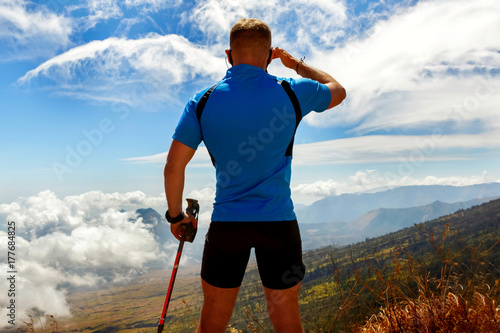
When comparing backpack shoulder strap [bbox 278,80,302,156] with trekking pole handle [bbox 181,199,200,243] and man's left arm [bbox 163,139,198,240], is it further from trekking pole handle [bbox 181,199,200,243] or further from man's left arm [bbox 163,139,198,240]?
trekking pole handle [bbox 181,199,200,243]

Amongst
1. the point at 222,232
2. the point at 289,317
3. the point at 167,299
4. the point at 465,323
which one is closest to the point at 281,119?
the point at 222,232

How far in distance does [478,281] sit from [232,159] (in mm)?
3235

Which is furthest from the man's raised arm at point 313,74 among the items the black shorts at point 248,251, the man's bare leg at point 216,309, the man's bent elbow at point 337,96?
the man's bare leg at point 216,309

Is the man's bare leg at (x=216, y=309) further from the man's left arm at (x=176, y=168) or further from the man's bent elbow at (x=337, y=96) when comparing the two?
the man's bent elbow at (x=337, y=96)

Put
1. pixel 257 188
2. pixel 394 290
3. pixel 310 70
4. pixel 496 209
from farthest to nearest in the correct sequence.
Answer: pixel 496 209, pixel 394 290, pixel 310 70, pixel 257 188

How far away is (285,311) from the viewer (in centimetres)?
229

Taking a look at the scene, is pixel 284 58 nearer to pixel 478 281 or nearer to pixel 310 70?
pixel 310 70

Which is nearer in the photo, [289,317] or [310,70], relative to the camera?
[289,317]

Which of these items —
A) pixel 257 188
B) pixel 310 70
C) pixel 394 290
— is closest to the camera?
pixel 257 188

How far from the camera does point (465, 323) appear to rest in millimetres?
2986

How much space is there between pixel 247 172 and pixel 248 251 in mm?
580

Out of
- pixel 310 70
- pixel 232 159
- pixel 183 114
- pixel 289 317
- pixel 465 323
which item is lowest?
pixel 465 323

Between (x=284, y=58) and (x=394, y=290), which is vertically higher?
(x=284, y=58)

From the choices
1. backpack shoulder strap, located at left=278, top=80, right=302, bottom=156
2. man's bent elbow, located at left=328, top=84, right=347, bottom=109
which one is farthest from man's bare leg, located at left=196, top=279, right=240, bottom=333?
man's bent elbow, located at left=328, top=84, right=347, bottom=109
